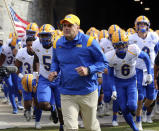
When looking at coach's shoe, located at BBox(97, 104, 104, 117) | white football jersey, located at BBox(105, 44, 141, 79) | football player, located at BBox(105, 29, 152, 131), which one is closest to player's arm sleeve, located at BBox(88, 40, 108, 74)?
football player, located at BBox(105, 29, 152, 131)

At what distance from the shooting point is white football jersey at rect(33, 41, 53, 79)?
307 inches

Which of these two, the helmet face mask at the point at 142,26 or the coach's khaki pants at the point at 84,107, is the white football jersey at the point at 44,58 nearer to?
the coach's khaki pants at the point at 84,107

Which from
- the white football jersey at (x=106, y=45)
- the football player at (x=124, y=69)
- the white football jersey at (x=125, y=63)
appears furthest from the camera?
the white football jersey at (x=106, y=45)

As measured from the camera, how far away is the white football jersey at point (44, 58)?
780 centimetres

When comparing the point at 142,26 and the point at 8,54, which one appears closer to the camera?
the point at 142,26

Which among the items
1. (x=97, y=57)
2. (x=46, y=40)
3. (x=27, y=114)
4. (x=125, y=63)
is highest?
(x=46, y=40)

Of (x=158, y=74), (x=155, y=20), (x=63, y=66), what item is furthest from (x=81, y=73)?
(x=155, y=20)

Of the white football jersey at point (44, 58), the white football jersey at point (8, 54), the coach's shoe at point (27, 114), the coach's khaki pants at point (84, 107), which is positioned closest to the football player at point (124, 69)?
the white football jersey at point (44, 58)

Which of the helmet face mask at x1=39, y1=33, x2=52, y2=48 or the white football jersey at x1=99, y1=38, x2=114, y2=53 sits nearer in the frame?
the helmet face mask at x1=39, y1=33, x2=52, y2=48

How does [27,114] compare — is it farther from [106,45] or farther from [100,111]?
[106,45]

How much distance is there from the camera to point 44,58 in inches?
310

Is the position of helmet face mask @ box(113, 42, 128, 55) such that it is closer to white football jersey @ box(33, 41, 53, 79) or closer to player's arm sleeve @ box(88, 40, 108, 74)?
white football jersey @ box(33, 41, 53, 79)

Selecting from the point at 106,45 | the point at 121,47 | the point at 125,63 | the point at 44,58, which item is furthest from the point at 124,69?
the point at 106,45

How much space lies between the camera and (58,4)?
22.2m
